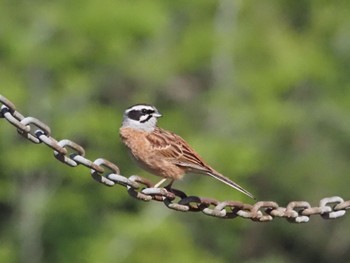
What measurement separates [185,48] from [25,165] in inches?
124

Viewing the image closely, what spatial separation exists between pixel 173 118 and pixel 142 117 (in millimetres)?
12158

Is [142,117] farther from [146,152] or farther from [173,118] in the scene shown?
[173,118]

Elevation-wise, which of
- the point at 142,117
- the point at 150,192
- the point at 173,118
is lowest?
the point at 150,192

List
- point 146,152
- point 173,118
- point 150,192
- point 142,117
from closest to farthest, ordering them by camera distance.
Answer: point 150,192, point 146,152, point 142,117, point 173,118

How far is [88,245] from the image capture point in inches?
712

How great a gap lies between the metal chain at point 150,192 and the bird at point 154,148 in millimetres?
911

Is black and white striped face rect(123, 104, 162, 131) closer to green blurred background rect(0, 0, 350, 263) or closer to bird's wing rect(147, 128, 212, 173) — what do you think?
bird's wing rect(147, 128, 212, 173)

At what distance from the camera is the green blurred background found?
59.4 ft

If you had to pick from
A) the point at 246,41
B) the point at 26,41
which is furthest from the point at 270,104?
the point at 26,41

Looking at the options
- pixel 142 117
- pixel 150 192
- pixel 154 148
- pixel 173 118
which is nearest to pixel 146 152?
pixel 154 148

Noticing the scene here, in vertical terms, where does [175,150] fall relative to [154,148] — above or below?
above

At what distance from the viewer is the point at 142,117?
22.4ft

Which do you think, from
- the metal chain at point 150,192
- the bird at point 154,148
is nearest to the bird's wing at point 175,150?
the bird at point 154,148

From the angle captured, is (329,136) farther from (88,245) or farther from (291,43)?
(88,245)
